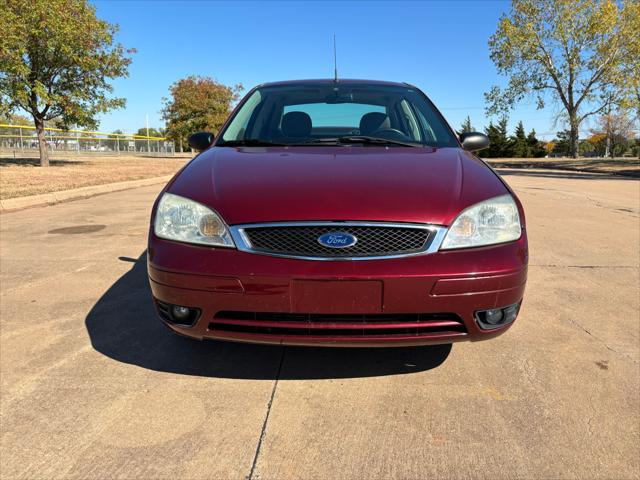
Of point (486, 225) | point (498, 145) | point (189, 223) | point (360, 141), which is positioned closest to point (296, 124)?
point (360, 141)

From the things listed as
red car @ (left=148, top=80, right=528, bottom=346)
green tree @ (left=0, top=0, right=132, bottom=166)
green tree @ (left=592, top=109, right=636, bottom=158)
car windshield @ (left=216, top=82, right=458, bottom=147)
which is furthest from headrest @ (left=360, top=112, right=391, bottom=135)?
green tree @ (left=592, top=109, right=636, bottom=158)

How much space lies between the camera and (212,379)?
2557 mm

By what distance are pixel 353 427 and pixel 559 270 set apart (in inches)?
131

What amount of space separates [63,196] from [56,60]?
1151 centimetres

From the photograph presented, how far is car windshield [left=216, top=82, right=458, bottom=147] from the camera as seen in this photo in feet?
10.6

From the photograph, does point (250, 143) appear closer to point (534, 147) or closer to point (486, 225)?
point (486, 225)

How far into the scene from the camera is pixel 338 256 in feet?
6.87

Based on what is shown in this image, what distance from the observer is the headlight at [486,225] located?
219cm

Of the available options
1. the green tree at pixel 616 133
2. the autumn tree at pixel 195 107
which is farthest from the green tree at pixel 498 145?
the autumn tree at pixel 195 107

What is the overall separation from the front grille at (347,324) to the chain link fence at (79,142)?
22.9m

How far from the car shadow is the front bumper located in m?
0.52

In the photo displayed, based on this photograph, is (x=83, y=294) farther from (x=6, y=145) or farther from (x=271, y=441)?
(x=6, y=145)

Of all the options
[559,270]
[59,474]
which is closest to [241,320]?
[59,474]

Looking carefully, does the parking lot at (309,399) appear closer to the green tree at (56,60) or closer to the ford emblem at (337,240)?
the ford emblem at (337,240)
